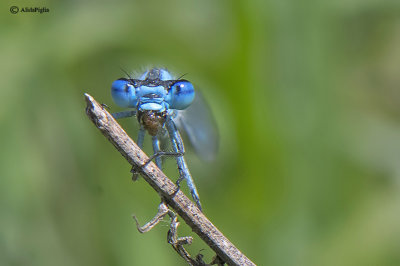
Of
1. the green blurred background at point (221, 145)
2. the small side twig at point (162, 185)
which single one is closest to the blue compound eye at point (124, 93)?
the small side twig at point (162, 185)

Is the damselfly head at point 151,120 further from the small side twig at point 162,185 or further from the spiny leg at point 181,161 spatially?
the small side twig at point 162,185

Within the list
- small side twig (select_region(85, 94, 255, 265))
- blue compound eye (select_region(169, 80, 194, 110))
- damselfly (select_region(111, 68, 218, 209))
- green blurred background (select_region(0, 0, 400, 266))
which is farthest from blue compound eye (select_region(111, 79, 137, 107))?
green blurred background (select_region(0, 0, 400, 266))

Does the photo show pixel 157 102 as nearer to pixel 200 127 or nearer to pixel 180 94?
pixel 180 94

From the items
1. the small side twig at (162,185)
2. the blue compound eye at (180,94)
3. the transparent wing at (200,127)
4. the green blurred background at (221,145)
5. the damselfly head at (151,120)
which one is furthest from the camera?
the green blurred background at (221,145)

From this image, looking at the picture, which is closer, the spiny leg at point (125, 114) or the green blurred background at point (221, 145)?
the spiny leg at point (125, 114)

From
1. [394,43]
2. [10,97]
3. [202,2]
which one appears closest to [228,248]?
[10,97]

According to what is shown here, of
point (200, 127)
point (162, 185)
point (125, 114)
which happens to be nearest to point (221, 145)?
point (200, 127)

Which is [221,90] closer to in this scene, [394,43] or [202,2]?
[202,2]
